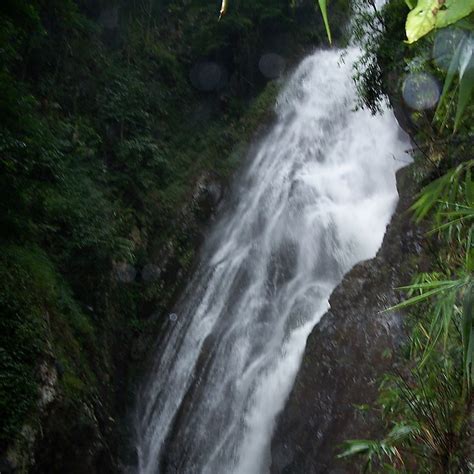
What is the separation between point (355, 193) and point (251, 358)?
5.26 meters

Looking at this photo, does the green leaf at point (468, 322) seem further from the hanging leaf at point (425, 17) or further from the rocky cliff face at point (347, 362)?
the rocky cliff face at point (347, 362)

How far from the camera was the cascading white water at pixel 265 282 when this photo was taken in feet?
25.8

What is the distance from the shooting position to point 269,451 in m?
6.77

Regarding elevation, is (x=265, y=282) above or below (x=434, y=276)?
above

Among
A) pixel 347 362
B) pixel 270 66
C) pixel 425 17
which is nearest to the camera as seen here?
pixel 425 17

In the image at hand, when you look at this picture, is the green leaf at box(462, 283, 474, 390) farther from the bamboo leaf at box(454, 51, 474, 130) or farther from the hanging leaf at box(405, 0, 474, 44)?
the hanging leaf at box(405, 0, 474, 44)

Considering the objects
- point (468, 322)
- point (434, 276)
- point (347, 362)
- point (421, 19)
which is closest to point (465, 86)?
point (421, 19)

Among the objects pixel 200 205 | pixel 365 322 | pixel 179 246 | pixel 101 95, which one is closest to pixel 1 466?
pixel 365 322

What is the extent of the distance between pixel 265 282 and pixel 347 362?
4.14 meters

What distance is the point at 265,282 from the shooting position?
1021 centimetres

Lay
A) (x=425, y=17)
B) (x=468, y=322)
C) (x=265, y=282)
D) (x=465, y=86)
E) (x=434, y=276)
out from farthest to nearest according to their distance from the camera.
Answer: (x=265, y=282) < (x=434, y=276) < (x=468, y=322) < (x=465, y=86) < (x=425, y=17)

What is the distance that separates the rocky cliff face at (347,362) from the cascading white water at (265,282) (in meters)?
0.76

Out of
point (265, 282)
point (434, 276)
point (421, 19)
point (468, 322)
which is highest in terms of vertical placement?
point (265, 282)

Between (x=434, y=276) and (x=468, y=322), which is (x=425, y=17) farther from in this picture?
(x=434, y=276)
